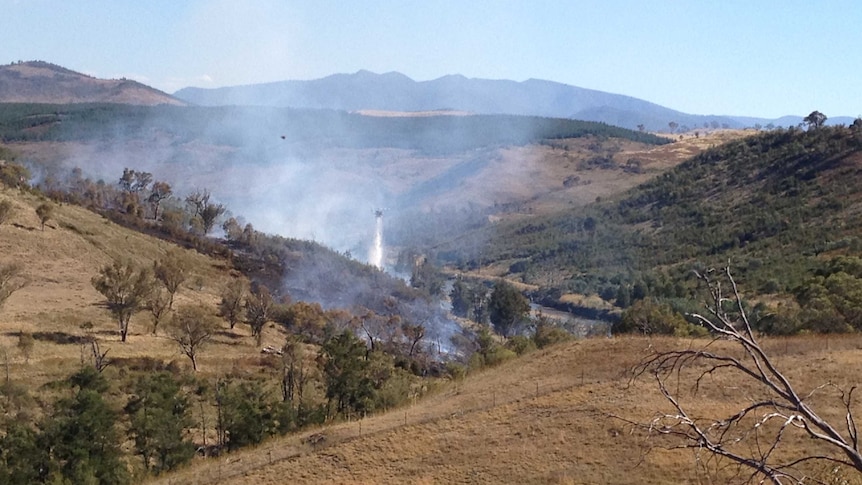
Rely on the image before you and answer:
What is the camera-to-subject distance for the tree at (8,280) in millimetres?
51344

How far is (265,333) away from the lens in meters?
68.4

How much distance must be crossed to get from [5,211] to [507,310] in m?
59.7

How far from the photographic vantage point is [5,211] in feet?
230

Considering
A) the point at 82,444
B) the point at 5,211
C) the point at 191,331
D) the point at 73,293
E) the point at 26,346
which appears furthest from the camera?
the point at 5,211

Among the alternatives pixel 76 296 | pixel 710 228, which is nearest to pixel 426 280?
pixel 710 228

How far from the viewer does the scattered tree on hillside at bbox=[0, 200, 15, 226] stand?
69500 mm

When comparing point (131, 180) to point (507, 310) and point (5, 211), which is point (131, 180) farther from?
point (507, 310)

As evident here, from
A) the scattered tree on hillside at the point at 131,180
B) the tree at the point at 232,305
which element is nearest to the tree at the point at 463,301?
the tree at the point at 232,305

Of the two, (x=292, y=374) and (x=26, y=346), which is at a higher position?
(x=26, y=346)

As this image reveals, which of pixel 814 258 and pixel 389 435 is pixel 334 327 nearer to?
pixel 389 435

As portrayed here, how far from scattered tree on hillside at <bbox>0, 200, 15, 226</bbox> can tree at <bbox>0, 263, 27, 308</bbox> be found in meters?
11.5

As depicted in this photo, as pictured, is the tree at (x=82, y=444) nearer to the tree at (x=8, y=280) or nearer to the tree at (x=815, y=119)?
the tree at (x=8, y=280)

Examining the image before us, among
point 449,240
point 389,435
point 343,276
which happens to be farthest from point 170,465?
point 449,240

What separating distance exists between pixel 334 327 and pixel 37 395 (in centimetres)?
3466
